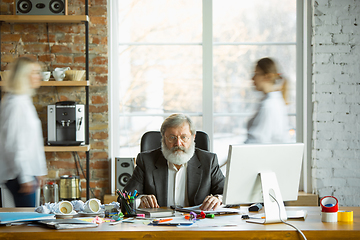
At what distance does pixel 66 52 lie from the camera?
11.7 feet

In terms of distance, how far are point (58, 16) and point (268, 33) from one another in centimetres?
189

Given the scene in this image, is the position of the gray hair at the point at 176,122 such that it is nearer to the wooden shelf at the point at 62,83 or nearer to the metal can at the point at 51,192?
the wooden shelf at the point at 62,83

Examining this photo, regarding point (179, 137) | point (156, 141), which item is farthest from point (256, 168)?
point (156, 141)

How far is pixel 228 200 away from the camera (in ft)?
5.49

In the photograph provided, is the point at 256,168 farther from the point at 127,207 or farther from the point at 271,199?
the point at 127,207

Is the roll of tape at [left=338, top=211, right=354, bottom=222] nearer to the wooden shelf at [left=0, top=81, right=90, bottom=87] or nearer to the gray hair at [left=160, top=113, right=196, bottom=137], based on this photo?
the gray hair at [left=160, top=113, right=196, bottom=137]

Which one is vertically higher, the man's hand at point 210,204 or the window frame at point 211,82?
the window frame at point 211,82

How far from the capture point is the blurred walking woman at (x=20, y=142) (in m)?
2.42

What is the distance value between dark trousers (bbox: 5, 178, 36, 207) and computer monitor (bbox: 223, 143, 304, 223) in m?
1.46

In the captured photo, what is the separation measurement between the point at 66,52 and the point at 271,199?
252 cm

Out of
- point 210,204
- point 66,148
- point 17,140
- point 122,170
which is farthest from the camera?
point 122,170

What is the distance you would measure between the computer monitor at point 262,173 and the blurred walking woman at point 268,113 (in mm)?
1222

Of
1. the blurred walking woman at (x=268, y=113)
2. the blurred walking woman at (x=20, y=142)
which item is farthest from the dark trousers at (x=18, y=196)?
the blurred walking woman at (x=268, y=113)

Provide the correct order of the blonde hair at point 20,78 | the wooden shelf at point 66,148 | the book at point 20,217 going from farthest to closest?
the wooden shelf at point 66,148 < the blonde hair at point 20,78 < the book at point 20,217
